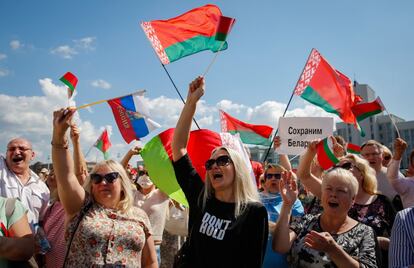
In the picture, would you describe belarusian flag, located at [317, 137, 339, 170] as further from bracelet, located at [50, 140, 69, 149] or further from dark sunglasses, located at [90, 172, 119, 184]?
bracelet, located at [50, 140, 69, 149]

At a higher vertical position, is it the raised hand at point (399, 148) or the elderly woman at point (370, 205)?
the raised hand at point (399, 148)

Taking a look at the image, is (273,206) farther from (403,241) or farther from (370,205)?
(403,241)

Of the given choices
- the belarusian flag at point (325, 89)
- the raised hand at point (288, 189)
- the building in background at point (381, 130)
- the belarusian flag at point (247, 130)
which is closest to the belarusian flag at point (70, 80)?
the raised hand at point (288, 189)

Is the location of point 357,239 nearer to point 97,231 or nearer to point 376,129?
point 97,231

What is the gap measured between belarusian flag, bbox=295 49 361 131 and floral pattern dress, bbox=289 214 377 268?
357 cm

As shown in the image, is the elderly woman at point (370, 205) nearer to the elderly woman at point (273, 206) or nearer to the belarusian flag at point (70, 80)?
the elderly woman at point (273, 206)

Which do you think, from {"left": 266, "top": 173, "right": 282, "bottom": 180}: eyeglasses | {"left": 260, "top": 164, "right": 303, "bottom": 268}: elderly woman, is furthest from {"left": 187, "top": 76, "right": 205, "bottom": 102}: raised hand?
{"left": 266, "top": 173, "right": 282, "bottom": 180}: eyeglasses

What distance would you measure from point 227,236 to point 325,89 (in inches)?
167

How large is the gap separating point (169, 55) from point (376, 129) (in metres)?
96.1

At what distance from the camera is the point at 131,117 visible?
580 centimetres

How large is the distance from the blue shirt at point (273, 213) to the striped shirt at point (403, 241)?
1054mm

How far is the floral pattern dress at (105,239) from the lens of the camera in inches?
112

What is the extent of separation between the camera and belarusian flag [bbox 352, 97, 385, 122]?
621 cm

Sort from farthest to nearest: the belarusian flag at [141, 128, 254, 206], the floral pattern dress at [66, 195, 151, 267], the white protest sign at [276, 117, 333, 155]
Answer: the white protest sign at [276, 117, 333, 155]
the belarusian flag at [141, 128, 254, 206]
the floral pattern dress at [66, 195, 151, 267]
